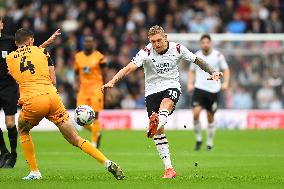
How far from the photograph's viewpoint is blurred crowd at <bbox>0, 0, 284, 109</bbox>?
99.7 feet

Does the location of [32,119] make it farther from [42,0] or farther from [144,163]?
[42,0]

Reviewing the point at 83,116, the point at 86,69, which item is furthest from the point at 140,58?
the point at 86,69

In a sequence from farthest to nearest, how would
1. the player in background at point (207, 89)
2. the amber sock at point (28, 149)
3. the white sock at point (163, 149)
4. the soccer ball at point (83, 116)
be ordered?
the player in background at point (207, 89), the white sock at point (163, 149), the amber sock at point (28, 149), the soccer ball at point (83, 116)

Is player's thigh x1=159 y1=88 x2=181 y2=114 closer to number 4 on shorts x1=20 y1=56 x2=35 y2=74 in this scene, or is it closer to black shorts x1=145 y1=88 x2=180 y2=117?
black shorts x1=145 y1=88 x2=180 y2=117

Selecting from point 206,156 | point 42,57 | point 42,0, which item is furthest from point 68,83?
point 42,57

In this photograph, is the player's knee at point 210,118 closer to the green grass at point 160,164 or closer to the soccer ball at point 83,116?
the green grass at point 160,164

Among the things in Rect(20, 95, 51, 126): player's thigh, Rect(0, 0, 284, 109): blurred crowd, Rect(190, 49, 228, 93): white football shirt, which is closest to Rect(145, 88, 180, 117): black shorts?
Rect(20, 95, 51, 126): player's thigh

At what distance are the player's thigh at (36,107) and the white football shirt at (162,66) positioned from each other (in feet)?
5.90

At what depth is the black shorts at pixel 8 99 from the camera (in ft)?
54.3

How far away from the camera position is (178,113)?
2994 cm

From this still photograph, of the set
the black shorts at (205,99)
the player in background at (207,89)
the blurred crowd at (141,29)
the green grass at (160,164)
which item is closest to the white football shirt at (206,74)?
the player in background at (207,89)

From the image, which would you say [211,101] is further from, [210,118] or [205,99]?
[210,118]

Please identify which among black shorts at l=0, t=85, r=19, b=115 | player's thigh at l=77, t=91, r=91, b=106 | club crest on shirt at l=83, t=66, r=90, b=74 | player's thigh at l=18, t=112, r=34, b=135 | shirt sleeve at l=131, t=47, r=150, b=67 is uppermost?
club crest on shirt at l=83, t=66, r=90, b=74

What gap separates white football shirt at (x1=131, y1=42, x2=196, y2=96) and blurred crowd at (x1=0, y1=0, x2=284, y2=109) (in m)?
14.6
